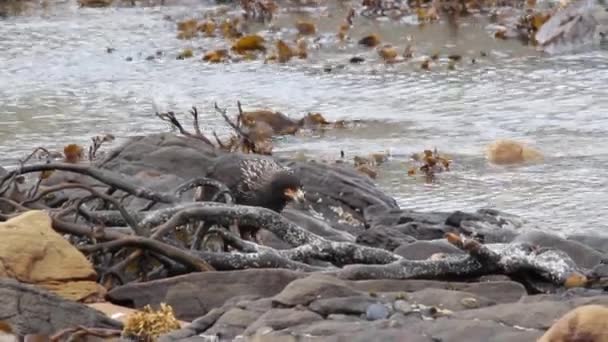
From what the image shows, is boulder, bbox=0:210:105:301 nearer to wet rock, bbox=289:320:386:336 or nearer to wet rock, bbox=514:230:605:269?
wet rock, bbox=289:320:386:336

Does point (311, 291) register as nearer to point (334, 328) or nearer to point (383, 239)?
point (334, 328)

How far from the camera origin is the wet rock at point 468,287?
4062 millimetres

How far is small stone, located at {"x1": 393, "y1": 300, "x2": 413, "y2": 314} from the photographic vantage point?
3619 mm

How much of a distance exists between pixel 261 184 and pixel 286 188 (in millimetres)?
114

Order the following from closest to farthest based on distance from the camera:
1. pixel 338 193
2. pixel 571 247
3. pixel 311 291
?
pixel 311 291
pixel 571 247
pixel 338 193

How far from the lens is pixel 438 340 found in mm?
3322

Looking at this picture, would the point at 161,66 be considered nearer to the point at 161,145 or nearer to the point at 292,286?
the point at 161,145

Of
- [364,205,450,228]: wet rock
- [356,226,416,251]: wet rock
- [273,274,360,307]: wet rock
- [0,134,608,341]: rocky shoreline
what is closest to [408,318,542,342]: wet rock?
[0,134,608,341]: rocky shoreline

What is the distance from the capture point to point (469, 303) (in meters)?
3.73

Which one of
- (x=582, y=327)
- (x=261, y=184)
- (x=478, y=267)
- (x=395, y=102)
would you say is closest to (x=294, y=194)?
(x=261, y=184)

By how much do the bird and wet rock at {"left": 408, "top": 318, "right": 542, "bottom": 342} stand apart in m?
2.61

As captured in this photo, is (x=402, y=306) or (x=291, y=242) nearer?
(x=402, y=306)

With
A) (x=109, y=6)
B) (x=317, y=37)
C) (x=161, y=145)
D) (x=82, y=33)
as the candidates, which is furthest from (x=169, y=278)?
(x=109, y=6)

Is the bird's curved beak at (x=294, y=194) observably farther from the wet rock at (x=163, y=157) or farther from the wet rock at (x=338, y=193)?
the wet rock at (x=163, y=157)
